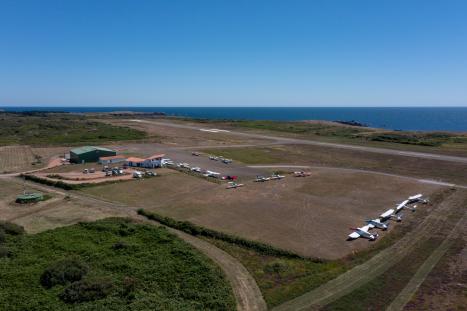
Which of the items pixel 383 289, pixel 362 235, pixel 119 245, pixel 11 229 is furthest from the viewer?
pixel 362 235

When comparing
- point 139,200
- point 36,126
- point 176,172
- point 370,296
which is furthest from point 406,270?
point 36,126

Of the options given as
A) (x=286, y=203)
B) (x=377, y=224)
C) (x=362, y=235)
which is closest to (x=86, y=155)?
(x=286, y=203)

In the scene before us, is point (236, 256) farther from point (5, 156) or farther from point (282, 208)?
point (5, 156)

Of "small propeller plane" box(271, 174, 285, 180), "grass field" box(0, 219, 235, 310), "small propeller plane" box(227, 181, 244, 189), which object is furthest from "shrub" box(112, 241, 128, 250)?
"small propeller plane" box(271, 174, 285, 180)

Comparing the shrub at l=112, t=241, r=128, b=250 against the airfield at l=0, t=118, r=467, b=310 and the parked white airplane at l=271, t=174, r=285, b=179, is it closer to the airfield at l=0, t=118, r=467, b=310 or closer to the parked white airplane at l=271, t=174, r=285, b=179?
the airfield at l=0, t=118, r=467, b=310

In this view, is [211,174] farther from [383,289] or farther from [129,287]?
[383,289]
